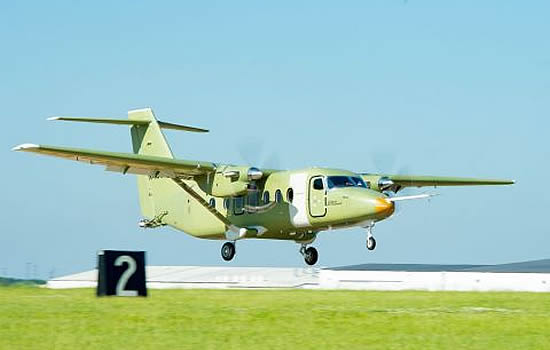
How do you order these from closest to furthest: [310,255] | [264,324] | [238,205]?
1. [264,324]
2. [238,205]
3. [310,255]

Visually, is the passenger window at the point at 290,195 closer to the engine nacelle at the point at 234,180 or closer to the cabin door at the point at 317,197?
the cabin door at the point at 317,197

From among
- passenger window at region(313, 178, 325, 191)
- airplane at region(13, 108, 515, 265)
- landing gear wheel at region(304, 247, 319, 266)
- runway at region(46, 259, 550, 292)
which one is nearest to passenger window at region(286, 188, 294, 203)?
airplane at region(13, 108, 515, 265)

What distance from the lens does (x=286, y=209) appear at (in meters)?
37.8

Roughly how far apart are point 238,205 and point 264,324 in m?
21.9

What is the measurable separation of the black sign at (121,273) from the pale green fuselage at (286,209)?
52.2 feet

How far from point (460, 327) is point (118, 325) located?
18.1 feet

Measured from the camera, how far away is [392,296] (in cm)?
2483

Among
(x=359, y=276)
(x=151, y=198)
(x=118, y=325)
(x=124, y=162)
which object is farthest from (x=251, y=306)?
(x=151, y=198)

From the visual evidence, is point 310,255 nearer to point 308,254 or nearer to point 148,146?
point 308,254

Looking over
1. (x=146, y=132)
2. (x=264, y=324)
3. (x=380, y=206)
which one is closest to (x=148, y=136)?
(x=146, y=132)

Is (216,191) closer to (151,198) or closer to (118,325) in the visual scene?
(151,198)

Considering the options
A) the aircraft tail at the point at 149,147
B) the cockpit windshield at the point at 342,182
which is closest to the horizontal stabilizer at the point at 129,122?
the aircraft tail at the point at 149,147

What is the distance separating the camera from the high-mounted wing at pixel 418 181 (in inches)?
1555

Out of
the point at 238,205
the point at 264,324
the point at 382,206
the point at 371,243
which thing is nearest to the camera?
the point at 264,324
